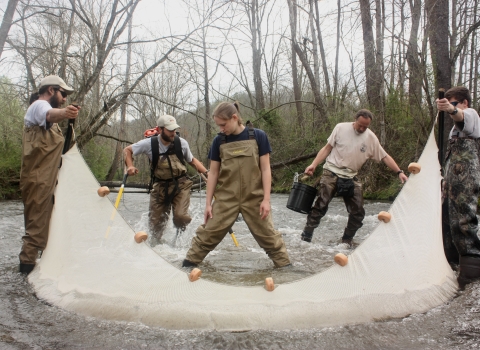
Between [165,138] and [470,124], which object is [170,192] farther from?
[470,124]

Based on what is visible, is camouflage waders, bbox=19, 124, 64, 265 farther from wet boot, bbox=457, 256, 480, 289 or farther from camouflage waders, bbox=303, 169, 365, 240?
wet boot, bbox=457, 256, 480, 289

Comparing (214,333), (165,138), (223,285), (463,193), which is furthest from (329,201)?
(214,333)

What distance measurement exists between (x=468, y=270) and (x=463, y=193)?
2.51 feet

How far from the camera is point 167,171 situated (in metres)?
5.91

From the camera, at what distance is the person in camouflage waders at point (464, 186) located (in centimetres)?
423

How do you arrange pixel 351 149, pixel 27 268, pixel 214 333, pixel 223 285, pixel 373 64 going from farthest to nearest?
pixel 373 64 → pixel 351 149 → pixel 27 268 → pixel 223 285 → pixel 214 333

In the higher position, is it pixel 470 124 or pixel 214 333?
pixel 470 124

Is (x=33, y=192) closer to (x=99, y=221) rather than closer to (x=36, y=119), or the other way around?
(x=36, y=119)

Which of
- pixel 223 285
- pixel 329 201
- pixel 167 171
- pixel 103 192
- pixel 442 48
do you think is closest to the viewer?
pixel 223 285

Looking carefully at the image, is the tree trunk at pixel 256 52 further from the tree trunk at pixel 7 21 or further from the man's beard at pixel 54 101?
the man's beard at pixel 54 101

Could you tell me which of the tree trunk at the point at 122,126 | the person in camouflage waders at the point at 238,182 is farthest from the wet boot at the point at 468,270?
the tree trunk at the point at 122,126

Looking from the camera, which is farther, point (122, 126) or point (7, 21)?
point (122, 126)

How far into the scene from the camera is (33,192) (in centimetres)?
441

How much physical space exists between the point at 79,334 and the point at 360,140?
14.8 ft
